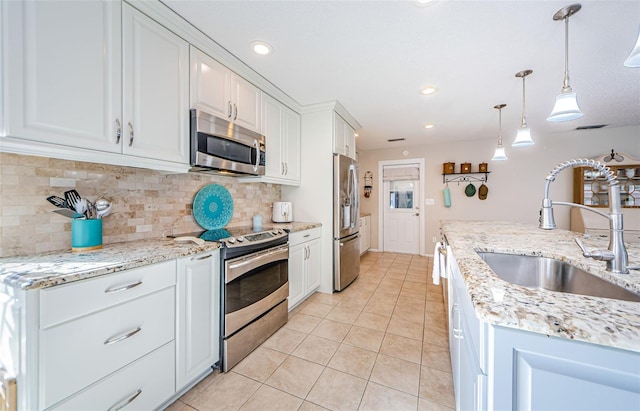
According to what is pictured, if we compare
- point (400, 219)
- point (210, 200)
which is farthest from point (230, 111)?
point (400, 219)

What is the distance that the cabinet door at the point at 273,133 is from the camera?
2518 mm

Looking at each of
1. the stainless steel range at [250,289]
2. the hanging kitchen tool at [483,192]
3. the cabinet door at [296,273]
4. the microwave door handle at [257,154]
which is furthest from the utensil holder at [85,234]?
the hanging kitchen tool at [483,192]

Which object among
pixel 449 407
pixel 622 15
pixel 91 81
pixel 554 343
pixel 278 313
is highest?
pixel 622 15

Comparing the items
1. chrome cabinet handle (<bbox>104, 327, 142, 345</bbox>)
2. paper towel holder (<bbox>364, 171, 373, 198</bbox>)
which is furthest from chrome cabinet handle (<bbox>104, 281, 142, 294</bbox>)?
paper towel holder (<bbox>364, 171, 373, 198</bbox>)

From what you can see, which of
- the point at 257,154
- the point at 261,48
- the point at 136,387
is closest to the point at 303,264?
the point at 257,154

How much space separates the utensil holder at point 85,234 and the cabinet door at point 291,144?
1.79 metres

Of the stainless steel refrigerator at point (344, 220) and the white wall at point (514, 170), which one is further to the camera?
the white wall at point (514, 170)

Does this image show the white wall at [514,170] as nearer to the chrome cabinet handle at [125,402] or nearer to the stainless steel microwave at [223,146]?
the stainless steel microwave at [223,146]

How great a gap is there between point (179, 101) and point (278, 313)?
6.09ft

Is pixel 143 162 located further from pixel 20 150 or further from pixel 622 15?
pixel 622 15

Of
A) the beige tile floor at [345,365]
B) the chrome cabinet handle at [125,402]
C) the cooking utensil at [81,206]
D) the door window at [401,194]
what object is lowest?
the beige tile floor at [345,365]

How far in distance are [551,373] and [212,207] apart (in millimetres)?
2324

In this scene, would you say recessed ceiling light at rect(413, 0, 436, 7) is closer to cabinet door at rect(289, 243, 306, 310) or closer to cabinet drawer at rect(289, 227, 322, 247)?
cabinet drawer at rect(289, 227, 322, 247)

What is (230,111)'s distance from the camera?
2.08m
